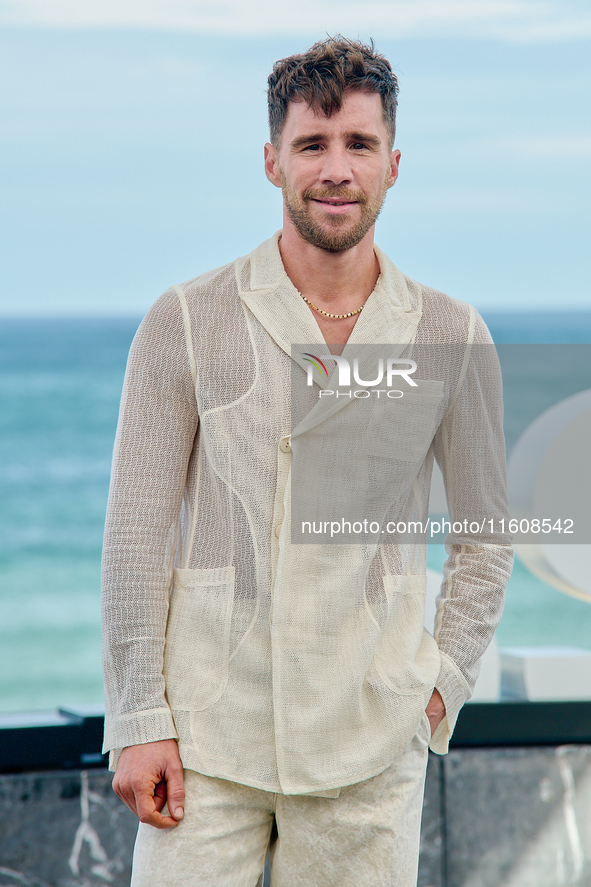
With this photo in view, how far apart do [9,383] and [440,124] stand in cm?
702

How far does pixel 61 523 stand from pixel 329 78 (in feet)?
28.1

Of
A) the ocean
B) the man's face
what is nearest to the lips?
the man's face

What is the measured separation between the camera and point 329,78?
139 cm

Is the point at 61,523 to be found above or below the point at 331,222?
below

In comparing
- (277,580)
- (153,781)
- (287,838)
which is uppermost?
(277,580)

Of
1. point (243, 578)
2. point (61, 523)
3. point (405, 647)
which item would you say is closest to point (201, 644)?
point (243, 578)

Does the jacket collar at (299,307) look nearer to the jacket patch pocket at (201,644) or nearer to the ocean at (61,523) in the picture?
the jacket patch pocket at (201,644)

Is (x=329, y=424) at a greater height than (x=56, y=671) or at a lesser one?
greater

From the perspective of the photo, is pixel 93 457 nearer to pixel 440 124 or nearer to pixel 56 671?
pixel 56 671

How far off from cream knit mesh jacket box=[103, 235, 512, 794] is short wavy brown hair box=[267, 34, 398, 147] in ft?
0.95

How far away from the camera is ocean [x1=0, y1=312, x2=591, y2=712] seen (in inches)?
285

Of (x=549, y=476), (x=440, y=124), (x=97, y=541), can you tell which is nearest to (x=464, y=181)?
(x=440, y=124)

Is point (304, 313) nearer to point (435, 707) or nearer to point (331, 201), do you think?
point (331, 201)

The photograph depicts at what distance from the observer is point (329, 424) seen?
136 cm
